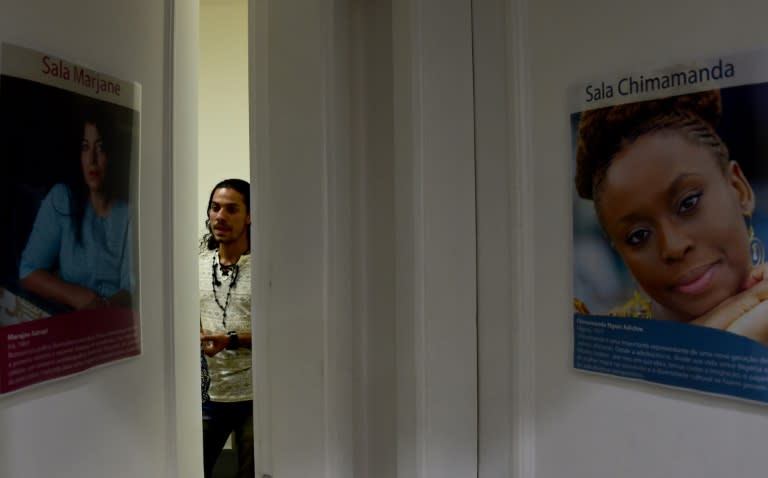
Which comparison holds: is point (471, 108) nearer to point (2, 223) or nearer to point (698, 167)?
point (698, 167)

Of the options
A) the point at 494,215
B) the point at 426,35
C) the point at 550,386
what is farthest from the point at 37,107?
the point at 550,386

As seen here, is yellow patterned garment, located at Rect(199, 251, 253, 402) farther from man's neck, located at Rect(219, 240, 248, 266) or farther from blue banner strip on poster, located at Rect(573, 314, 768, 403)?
blue banner strip on poster, located at Rect(573, 314, 768, 403)

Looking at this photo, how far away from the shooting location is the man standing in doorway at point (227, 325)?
2420 mm

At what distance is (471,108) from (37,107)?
72 centimetres

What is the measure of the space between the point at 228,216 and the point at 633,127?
196 cm

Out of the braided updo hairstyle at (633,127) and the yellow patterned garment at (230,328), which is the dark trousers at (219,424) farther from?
the braided updo hairstyle at (633,127)

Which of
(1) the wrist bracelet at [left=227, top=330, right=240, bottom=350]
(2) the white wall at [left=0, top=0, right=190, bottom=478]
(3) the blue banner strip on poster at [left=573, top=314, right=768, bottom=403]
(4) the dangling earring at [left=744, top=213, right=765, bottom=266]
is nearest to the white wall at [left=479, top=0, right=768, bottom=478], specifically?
(3) the blue banner strip on poster at [left=573, top=314, right=768, bottom=403]

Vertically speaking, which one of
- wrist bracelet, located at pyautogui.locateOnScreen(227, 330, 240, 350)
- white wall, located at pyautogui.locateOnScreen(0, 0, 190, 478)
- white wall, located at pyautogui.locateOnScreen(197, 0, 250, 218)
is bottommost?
wrist bracelet, located at pyautogui.locateOnScreen(227, 330, 240, 350)

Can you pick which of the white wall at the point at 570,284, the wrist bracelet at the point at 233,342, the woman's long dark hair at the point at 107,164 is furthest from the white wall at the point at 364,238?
the wrist bracelet at the point at 233,342

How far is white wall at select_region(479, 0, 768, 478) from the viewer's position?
0.82m

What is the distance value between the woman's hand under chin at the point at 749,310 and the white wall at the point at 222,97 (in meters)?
2.55

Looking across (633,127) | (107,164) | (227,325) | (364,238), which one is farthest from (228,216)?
(633,127)

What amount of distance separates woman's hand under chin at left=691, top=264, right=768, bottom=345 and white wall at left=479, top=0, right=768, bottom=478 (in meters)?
0.10

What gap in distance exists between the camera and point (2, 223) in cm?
81
